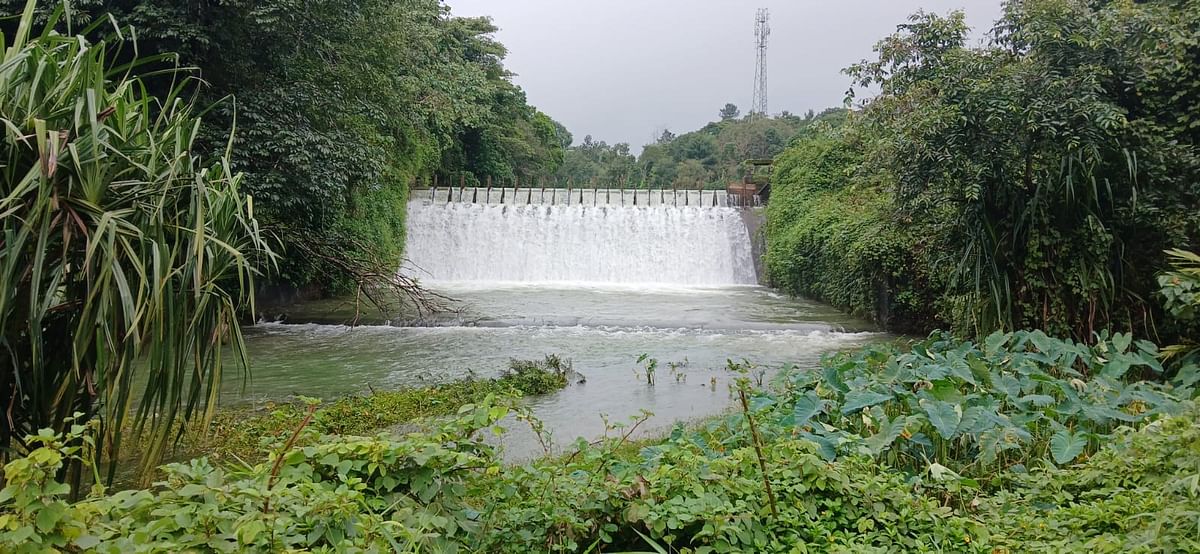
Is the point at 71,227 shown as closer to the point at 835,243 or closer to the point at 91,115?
the point at 91,115

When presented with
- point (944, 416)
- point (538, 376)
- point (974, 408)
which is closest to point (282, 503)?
point (944, 416)

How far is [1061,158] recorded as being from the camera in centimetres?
507

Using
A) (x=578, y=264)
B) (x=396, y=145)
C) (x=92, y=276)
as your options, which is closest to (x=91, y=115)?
(x=92, y=276)

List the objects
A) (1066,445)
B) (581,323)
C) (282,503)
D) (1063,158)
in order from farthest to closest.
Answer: (581,323), (1063,158), (1066,445), (282,503)

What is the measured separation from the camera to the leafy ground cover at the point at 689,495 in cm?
158

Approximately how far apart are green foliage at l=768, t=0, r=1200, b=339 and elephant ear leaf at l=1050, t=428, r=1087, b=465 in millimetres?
2490

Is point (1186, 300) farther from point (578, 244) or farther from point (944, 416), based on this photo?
point (578, 244)

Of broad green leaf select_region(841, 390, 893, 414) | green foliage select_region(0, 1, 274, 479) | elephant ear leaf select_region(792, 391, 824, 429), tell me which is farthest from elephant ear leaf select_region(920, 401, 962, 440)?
green foliage select_region(0, 1, 274, 479)

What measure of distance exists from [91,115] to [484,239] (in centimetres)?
1482

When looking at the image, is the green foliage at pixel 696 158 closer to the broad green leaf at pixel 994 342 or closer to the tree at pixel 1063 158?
the tree at pixel 1063 158

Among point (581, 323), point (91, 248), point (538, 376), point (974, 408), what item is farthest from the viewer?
point (581, 323)

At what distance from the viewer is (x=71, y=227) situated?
2.21 metres

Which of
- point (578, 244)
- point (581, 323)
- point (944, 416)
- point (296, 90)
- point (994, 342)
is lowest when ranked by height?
point (581, 323)

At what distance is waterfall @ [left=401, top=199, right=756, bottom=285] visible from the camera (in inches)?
651
